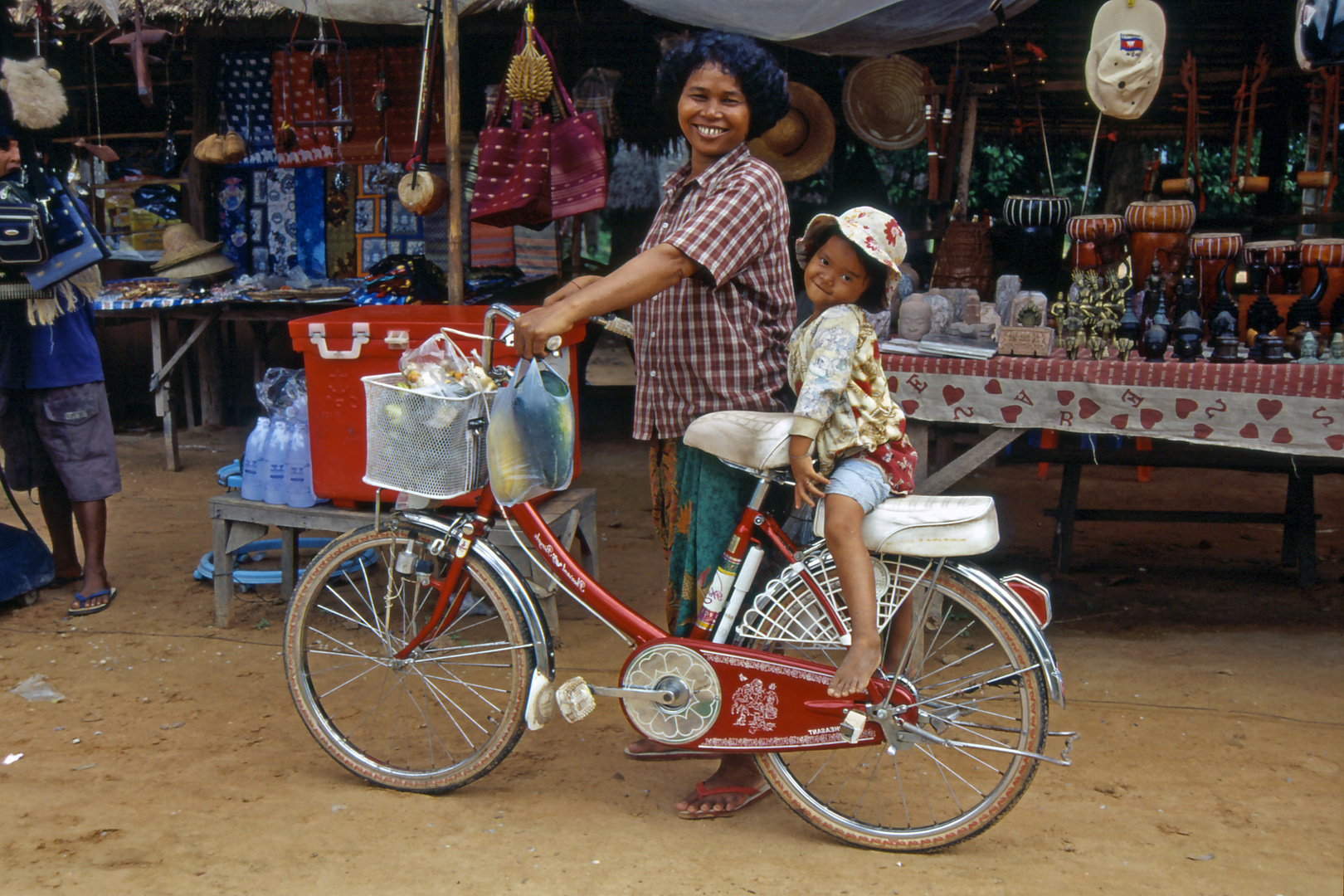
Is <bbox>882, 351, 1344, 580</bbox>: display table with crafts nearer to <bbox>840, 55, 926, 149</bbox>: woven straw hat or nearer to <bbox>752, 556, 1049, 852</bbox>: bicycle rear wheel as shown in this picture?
<bbox>752, 556, 1049, 852</bbox>: bicycle rear wheel

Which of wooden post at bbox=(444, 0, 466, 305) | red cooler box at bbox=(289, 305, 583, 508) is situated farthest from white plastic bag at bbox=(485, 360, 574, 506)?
wooden post at bbox=(444, 0, 466, 305)

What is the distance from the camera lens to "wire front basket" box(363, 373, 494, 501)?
248cm

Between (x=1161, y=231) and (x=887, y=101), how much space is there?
2112 mm

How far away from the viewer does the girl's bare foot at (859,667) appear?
7.82 feet

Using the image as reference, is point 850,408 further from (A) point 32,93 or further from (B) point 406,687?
(A) point 32,93

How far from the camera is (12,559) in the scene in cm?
439

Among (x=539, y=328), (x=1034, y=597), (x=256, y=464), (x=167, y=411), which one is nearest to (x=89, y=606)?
(x=256, y=464)

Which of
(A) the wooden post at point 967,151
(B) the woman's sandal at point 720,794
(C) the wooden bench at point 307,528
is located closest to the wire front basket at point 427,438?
(B) the woman's sandal at point 720,794

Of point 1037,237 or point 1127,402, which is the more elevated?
point 1037,237

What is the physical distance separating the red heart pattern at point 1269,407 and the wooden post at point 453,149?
287 cm

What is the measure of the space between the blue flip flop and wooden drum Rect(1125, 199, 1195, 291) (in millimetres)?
4617

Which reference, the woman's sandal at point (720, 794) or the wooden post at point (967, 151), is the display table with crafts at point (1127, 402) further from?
the wooden post at point (967, 151)

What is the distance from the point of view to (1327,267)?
157 inches

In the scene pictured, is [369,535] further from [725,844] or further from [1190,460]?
[1190,460]
